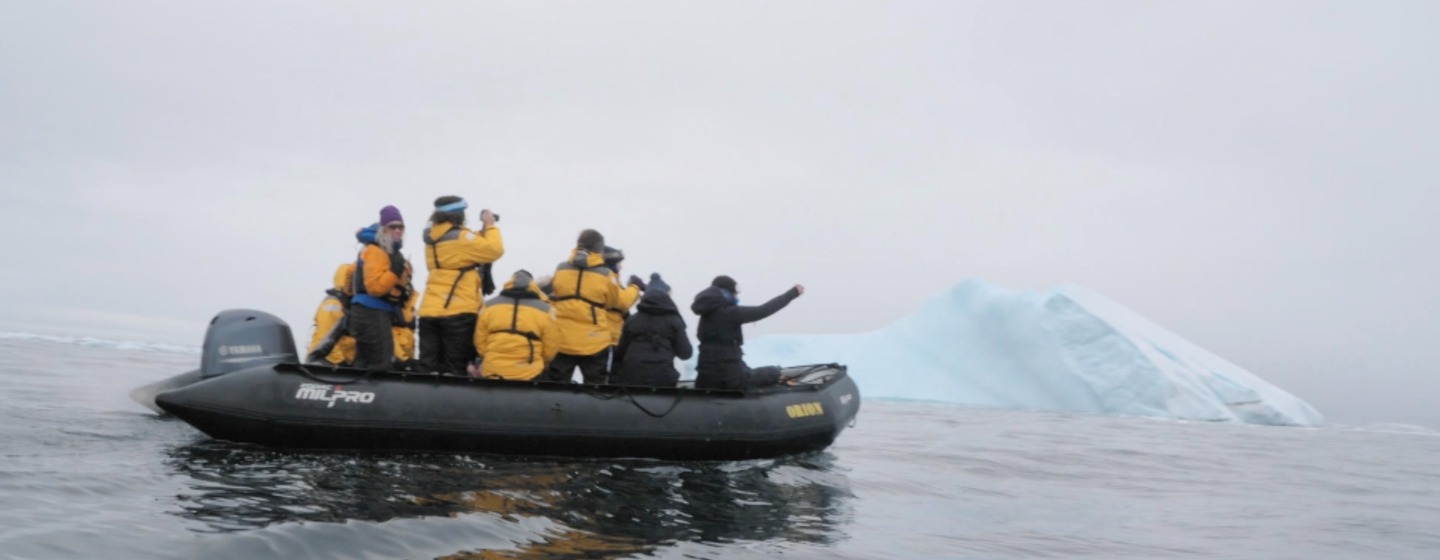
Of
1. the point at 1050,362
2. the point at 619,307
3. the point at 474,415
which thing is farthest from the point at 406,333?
the point at 1050,362

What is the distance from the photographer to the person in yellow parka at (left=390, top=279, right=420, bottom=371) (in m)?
7.78

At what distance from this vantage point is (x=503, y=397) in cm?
711

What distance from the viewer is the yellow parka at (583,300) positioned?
7652mm

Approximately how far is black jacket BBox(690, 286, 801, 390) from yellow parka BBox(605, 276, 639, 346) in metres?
0.46

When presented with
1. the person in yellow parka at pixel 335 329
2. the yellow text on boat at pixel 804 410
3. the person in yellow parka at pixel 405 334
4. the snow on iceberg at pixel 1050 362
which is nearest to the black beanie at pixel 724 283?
the yellow text on boat at pixel 804 410

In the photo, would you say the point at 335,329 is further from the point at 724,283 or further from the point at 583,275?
the point at 724,283

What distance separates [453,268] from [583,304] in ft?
3.40

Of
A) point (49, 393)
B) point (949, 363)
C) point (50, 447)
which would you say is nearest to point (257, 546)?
point (50, 447)

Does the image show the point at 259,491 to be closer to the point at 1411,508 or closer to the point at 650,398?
the point at 650,398

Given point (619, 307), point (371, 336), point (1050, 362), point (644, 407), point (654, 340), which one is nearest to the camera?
point (371, 336)

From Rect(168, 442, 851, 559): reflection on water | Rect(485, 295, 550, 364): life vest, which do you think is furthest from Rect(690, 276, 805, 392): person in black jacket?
Rect(485, 295, 550, 364): life vest

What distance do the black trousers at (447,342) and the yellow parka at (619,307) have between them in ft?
3.44

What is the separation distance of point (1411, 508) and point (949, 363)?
492 inches

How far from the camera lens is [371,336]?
23.6ft
